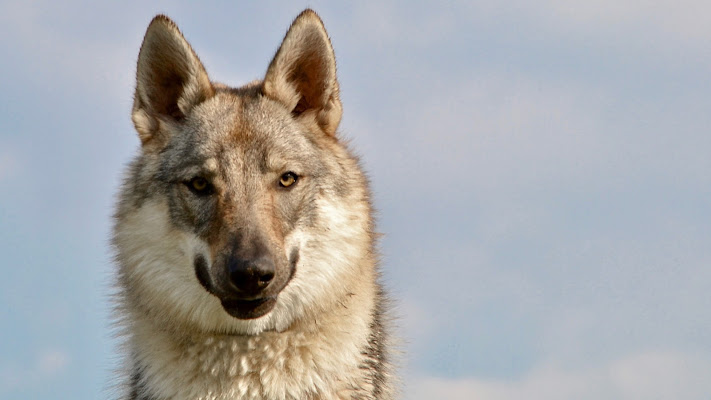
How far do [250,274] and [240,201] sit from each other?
2.24 ft

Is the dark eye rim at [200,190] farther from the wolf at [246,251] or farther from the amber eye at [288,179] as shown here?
the amber eye at [288,179]

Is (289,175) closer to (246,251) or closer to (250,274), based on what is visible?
(246,251)

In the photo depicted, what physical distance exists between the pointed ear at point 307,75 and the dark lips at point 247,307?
1.84 metres

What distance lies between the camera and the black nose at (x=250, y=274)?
21.6 feet

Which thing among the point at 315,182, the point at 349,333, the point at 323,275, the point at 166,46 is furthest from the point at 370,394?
the point at 166,46

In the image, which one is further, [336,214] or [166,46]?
[166,46]

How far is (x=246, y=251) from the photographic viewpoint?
21.9 ft

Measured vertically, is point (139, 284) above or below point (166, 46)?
below

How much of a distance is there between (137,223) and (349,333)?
1874 millimetres

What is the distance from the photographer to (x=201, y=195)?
714 cm

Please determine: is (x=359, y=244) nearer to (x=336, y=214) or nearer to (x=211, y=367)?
(x=336, y=214)

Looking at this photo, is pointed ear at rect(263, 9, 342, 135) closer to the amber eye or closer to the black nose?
the amber eye

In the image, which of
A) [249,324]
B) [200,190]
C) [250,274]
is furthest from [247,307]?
[200,190]

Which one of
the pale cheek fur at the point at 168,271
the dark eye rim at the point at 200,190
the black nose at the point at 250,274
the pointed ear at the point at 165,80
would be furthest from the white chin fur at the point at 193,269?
the pointed ear at the point at 165,80
